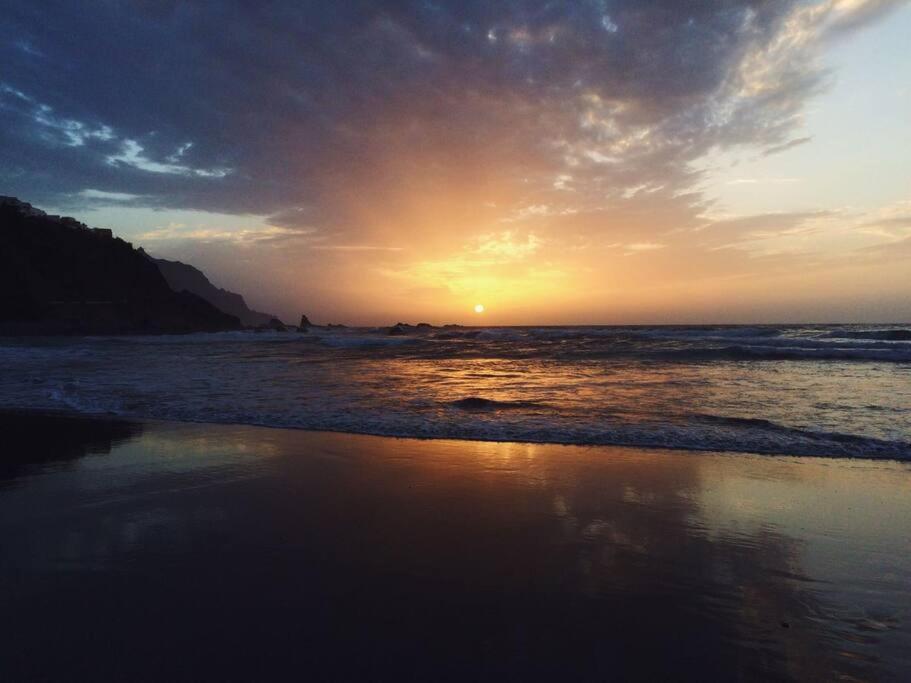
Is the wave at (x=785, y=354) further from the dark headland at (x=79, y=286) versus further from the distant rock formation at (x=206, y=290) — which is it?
the distant rock formation at (x=206, y=290)

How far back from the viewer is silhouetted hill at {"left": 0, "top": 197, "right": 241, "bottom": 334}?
51375mm

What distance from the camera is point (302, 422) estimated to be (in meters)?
9.05

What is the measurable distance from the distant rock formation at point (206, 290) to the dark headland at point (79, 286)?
7145cm

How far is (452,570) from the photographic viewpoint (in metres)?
3.55

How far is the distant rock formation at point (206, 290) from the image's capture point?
146500 mm

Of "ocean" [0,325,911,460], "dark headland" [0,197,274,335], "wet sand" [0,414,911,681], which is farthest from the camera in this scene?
"dark headland" [0,197,274,335]

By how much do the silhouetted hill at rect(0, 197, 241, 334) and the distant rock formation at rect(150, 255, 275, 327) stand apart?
71.6 meters

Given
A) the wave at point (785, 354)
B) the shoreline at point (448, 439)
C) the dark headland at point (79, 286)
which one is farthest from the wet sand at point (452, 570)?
the dark headland at point (79, 286)

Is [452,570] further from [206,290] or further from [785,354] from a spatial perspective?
[206,290]

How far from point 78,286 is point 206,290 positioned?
336 ft

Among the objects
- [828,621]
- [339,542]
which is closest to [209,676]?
[339,542]

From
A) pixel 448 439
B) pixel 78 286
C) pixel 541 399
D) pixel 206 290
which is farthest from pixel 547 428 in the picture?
pixel 206 290

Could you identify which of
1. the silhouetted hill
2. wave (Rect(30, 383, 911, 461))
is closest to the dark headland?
the silhouetted hill

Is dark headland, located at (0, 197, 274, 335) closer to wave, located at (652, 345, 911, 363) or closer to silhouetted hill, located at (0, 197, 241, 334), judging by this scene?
silhouetted hill, located at (0, 197, 241, 334)
